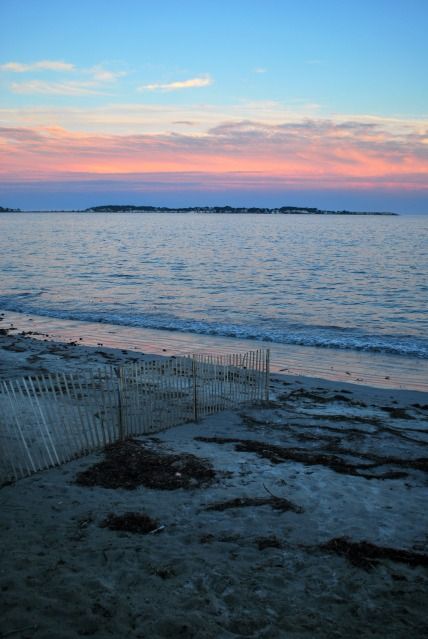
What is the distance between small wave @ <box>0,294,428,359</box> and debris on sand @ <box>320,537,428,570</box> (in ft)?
53.2

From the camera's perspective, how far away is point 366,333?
26047mm

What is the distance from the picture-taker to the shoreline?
18.6 m

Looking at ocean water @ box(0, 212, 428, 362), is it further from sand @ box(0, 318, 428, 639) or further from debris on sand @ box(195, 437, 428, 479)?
sand @ box(0, 318, 428, 639)

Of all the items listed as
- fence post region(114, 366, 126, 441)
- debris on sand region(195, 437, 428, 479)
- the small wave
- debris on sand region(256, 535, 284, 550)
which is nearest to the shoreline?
the small wave

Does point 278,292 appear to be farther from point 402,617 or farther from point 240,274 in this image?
point 402,617

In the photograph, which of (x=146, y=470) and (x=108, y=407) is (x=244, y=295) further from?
(x=146, y=470)

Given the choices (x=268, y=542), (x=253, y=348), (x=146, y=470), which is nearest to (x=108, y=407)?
(x=146, y=470)

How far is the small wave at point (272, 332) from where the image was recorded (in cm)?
2333

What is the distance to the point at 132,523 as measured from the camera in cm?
717

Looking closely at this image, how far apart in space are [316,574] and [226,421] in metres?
6.02

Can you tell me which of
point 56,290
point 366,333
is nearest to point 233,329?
point 366,333

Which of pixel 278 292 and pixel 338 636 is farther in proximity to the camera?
pixel 278 292

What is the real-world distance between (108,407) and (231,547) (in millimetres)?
4358

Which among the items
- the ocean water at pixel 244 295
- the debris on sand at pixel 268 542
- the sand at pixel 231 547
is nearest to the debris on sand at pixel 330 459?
the sand at pixel 231 547
